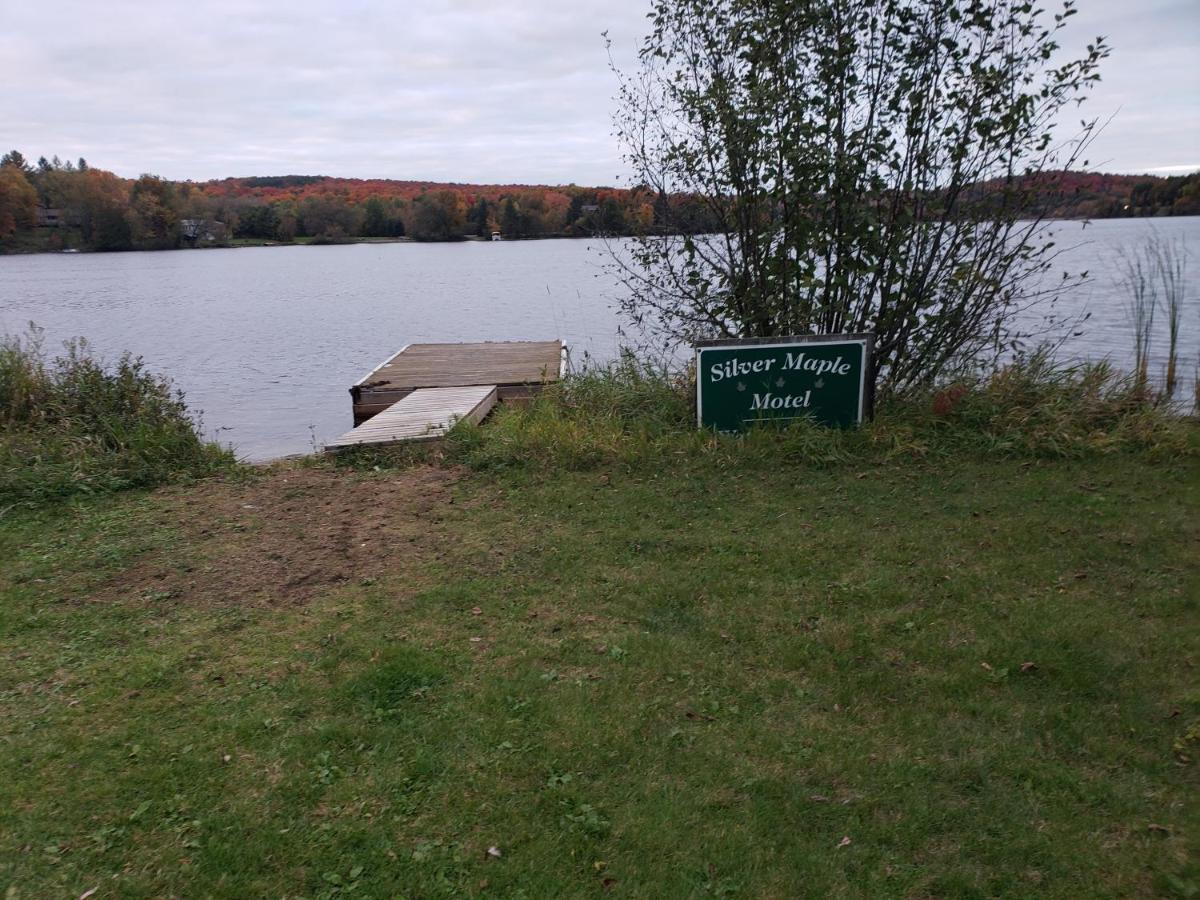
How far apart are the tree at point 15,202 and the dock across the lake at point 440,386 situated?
6455cm

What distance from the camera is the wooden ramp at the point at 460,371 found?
12062 millimetres

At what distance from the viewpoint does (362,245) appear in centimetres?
8856

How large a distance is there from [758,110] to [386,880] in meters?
7.12

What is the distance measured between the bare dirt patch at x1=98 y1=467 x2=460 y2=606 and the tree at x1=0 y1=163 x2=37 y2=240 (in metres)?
70.6

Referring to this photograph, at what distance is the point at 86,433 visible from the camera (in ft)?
27.1

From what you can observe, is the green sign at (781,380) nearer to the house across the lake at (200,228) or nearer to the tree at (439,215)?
the tree at (439,215)

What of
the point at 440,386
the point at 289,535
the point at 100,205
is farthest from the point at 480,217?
the point at 289,535

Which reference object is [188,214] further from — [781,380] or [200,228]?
[781,380]

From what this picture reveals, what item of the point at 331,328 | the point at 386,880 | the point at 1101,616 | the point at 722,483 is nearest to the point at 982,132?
the point at 722,483

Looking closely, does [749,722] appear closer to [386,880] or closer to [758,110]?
[386,880]

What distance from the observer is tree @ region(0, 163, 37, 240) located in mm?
64250

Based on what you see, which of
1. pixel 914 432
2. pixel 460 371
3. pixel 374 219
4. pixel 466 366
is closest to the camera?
pixel 914 432

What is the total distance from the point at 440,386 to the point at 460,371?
1.15 metres

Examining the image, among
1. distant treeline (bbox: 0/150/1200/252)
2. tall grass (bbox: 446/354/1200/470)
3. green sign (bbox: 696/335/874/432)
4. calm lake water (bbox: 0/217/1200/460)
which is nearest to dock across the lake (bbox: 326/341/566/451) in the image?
tall grass (bbox: 446/354/1200/470)
